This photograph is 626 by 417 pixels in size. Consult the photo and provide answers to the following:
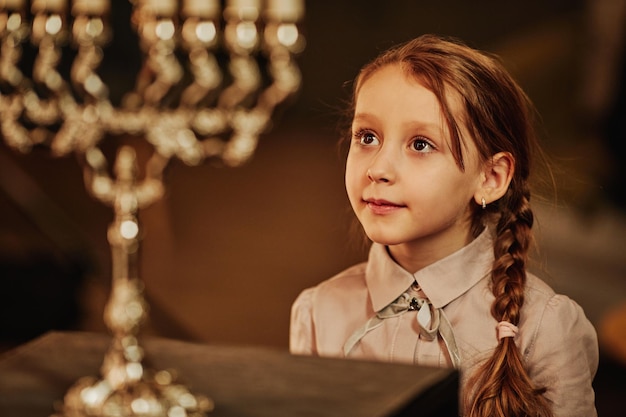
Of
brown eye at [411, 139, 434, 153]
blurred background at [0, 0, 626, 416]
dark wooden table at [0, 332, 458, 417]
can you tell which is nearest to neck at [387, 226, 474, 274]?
brown eye at [411, 139, 434, 153]

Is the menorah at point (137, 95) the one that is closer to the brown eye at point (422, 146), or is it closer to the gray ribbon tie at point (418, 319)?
the gray ribbon tie at point (418, 319)

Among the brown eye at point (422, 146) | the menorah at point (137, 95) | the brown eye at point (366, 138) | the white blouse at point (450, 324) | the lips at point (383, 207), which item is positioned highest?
the menorah at point (137, 95)

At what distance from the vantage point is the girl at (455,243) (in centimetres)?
104

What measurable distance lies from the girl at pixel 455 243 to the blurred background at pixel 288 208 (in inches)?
68.5

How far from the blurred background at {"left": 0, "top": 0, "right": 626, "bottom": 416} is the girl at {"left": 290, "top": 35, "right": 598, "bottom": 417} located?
5.71ft

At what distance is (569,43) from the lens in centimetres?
541

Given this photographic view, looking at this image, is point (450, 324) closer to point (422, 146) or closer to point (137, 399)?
point (422, 146)

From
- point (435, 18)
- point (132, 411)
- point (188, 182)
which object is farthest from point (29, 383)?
point (435, 18)

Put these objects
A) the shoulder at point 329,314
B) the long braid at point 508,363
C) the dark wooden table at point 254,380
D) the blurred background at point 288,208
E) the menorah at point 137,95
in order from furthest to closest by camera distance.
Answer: the blurred background at point 288,208 < the menorah at point 137,95 < the shoulder at point 329,314 < the long braid at point 508,363 < the dark wooden table at point 254,380

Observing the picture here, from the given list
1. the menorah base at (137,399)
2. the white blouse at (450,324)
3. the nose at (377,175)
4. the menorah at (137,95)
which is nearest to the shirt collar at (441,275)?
the white blouse at (450,324)

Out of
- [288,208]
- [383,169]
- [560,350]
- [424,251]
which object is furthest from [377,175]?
[288,208]

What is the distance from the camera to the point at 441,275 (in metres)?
1.10

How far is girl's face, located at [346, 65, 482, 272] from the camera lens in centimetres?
104

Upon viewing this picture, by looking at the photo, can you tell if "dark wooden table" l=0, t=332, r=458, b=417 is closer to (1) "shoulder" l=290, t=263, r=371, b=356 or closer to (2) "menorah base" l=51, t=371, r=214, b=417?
(2) "menorah base" l=51, t=371, r=214, b=417
